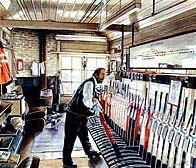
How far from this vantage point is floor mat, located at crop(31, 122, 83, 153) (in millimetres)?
5754

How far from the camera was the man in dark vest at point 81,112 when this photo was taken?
174 inches

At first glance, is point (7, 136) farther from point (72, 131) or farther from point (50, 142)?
point (50, 142)

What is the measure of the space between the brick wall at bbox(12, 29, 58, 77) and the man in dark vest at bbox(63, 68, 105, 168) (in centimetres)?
488

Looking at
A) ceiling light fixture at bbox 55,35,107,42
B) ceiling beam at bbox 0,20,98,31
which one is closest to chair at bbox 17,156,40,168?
ceiling beam at bbox 0,20,98,31

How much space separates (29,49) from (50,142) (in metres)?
3.98

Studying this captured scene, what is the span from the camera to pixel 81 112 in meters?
4.56

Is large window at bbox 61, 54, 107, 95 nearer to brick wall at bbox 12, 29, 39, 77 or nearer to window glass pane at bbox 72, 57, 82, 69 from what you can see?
window glass pane at bbox 72, 57, 82, 69

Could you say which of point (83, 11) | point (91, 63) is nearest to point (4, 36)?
point (83, 11)

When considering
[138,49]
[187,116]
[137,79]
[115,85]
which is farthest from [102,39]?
[187,116]

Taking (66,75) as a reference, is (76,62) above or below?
above

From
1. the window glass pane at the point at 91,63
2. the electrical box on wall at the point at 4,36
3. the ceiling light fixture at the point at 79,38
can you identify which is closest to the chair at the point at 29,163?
the electrical box on wall at the point at 4,36

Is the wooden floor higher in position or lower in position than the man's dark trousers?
lower

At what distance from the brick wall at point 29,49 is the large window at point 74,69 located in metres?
0.35

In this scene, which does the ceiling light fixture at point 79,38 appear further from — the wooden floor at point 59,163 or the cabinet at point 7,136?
the wooden floor at point 59,163
